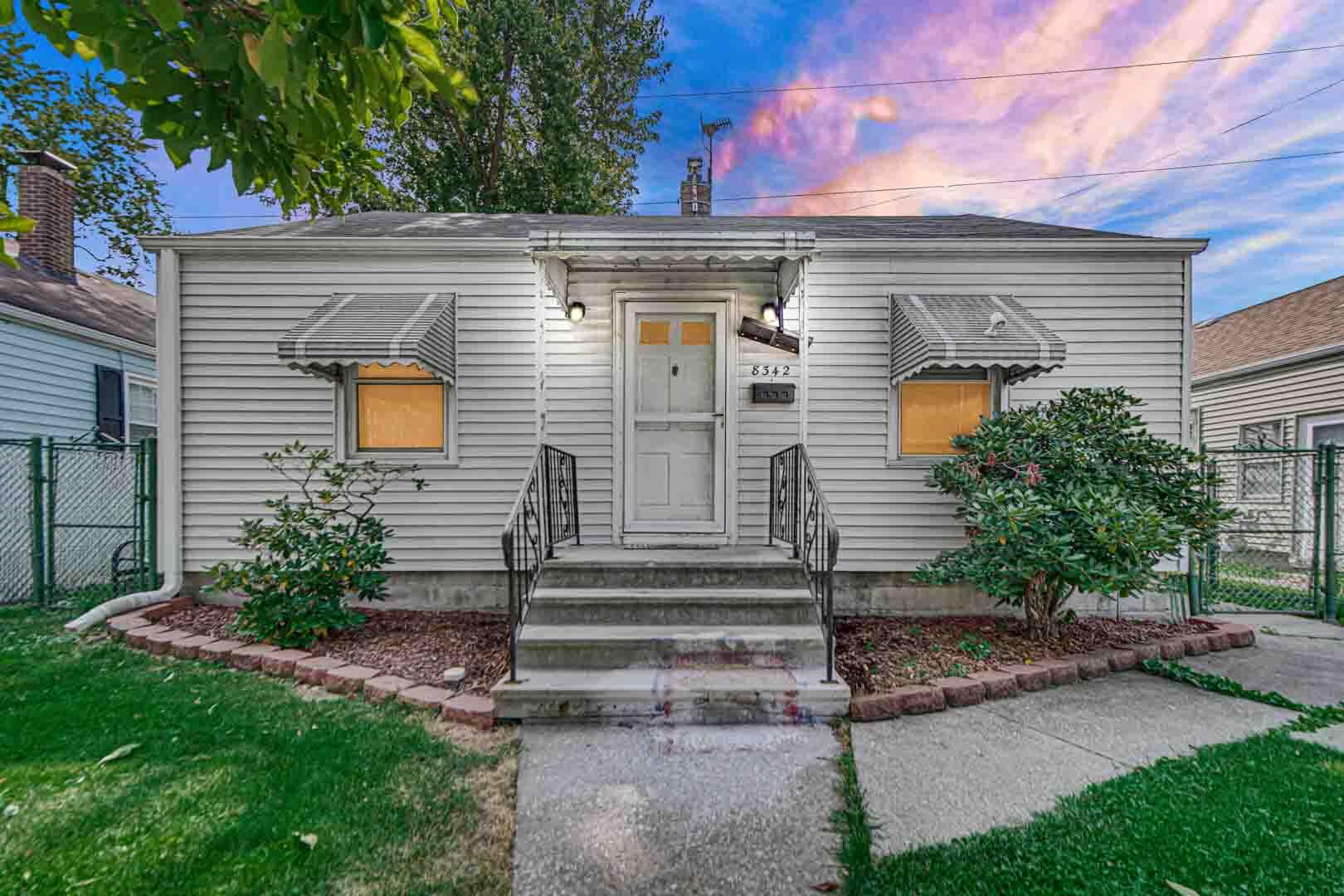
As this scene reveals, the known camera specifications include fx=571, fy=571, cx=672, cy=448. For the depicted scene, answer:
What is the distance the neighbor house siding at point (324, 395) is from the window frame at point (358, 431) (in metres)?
0.06

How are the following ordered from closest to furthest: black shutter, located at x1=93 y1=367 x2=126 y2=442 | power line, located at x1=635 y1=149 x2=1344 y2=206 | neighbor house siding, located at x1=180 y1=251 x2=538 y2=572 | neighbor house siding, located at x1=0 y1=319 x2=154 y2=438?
neighbor house siding, located at x1=180 y1=251 x2=538 y2=572 → neighbor house siding, located at x1=0 y1=319 x2=154 y2=438 → black shutter, located at x1=93 y1=367 x2=126 y2=442 → power line, located at x1=635 y1=149 x2=1344 y2=206

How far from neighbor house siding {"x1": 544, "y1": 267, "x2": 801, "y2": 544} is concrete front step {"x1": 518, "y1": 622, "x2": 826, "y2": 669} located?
5.07 ft

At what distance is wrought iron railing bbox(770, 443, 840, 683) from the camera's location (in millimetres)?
3148

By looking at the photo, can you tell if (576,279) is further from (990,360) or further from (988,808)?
(988,808)

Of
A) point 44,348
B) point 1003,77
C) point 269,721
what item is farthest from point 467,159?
point 269,721

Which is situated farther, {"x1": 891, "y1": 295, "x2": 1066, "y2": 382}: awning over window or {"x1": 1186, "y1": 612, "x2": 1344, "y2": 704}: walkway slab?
{"x1": 891, "y1": 295, "x2": 1066, "y2": 382}: awning over window

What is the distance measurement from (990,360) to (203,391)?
20.6 ft

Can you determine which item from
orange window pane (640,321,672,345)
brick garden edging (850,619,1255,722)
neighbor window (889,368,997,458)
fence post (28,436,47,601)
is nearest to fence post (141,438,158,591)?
fence post (28,436,47,601)

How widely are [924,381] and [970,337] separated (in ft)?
2.29

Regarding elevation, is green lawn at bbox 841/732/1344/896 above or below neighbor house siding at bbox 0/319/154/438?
below

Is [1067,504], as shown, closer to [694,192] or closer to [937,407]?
[937,407]

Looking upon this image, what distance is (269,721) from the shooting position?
9.53 ft

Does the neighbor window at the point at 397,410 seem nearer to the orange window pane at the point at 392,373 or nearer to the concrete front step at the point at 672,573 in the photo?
the orange window pane at the point at 392,373

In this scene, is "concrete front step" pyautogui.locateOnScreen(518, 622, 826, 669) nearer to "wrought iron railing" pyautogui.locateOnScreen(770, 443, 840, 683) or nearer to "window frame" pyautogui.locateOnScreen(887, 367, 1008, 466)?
"wrought iron railing" pyautogui.locateOnScreen(770, 443, 840, 683)
